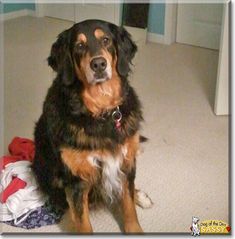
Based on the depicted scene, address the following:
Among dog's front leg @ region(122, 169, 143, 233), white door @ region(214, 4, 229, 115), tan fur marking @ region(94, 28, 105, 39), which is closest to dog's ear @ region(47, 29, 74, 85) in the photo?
tan fur marking @ region(94, 28, 105, 39)

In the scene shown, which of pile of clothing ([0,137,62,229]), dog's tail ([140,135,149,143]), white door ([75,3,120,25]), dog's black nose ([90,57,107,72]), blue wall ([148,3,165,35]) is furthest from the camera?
white door ([75,3,120,25])

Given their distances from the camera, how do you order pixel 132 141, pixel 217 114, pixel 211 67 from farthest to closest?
pixel 211 67
pixel 217 114
pixel 132 141

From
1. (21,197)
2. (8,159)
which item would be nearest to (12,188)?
(21,197)

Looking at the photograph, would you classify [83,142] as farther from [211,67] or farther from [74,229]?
[211,67]

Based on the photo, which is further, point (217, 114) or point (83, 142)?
point (217, 114)

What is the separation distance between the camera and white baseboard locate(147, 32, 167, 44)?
4.08 metres

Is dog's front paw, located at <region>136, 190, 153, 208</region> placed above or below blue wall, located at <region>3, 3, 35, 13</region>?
below

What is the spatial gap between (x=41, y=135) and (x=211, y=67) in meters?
2.15

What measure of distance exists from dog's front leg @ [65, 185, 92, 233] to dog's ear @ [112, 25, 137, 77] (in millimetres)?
461

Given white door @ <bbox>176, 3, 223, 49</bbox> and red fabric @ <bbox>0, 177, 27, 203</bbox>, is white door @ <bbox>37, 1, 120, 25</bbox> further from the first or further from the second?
red fabric @ <bbox>0, 177, 27, 203</bbox>

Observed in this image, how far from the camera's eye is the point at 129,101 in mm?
1605

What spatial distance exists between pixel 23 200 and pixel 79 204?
38cm

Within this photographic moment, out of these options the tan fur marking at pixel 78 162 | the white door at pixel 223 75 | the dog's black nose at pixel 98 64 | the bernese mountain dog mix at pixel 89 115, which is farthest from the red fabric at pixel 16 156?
the white door at pixel 223 75

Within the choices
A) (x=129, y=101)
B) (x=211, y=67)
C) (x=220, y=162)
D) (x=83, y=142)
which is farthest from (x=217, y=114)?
(x=83, y=142)
